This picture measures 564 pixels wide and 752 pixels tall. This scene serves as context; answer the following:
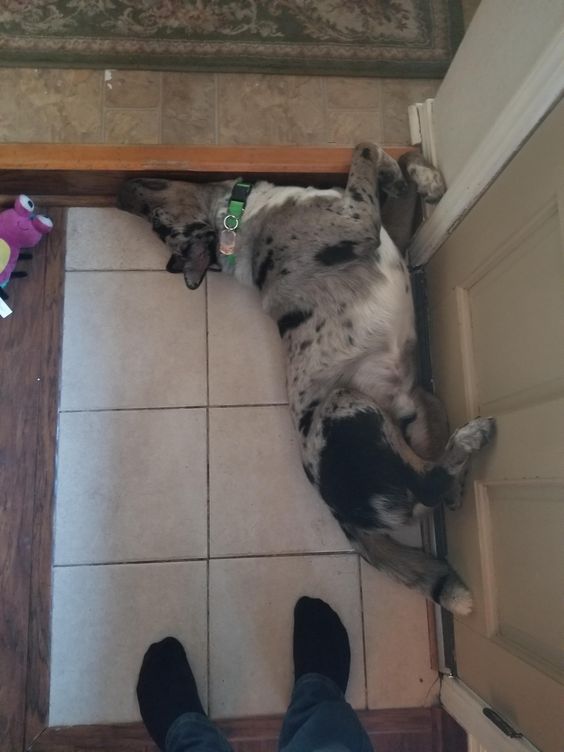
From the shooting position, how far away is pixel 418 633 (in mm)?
2307

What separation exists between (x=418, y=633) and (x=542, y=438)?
1.13 metres

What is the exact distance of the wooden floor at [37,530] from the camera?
7.26 ft

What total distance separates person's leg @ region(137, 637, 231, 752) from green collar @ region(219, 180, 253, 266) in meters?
1.50

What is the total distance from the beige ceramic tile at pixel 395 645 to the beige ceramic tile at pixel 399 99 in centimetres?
184

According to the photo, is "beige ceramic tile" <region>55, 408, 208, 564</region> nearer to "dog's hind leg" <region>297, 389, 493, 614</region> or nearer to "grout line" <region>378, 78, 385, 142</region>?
"dog's hind leg" <region>297, 389, 493, 614</region>

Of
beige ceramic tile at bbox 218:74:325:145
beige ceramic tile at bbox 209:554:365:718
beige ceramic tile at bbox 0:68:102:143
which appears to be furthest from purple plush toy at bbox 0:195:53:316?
beige ceramic tile at bbox 209:554:365:718

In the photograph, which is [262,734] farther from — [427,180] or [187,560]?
[427,180]

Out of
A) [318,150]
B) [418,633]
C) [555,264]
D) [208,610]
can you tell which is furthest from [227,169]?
[418,633]

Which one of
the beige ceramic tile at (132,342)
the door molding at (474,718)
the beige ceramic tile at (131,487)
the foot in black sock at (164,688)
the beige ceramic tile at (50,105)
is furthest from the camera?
the beige ceramic tile at (50,105)

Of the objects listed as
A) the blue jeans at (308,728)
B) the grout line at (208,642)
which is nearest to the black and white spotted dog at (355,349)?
the blue jeans at (308,728)

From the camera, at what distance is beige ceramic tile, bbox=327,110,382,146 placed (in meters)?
2.61

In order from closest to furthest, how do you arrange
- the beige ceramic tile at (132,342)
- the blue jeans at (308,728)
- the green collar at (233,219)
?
the blue jeans at (308,728) < the green collar at (233,219) < the beige ceramic tile at (132,342)

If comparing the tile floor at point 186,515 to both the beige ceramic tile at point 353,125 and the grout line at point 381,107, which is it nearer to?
the beige ceramic tile at point 353,125

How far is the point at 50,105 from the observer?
102 inches
